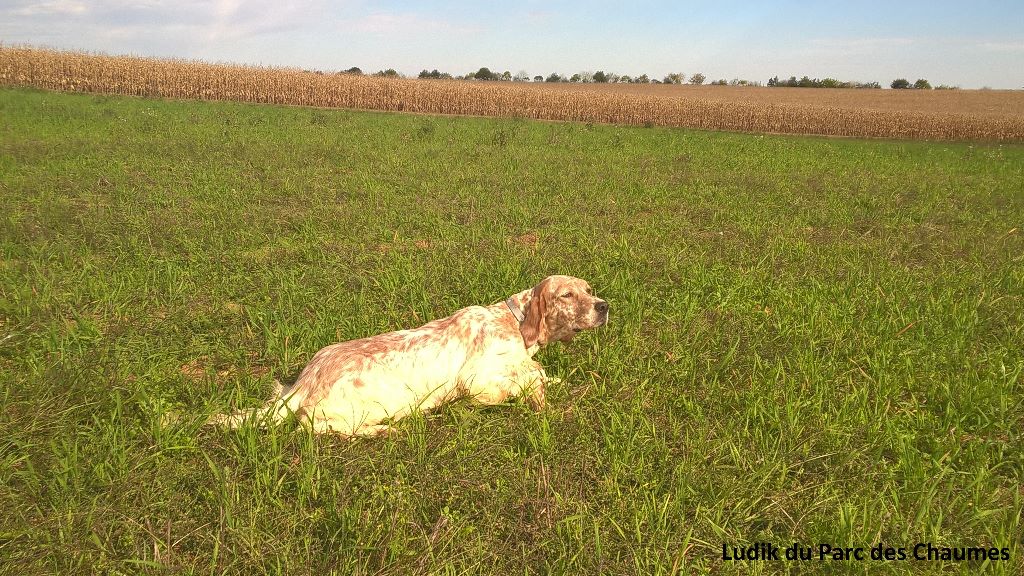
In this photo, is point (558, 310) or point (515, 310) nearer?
point (558, 310)

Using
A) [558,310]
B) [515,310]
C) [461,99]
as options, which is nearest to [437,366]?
[515,310]

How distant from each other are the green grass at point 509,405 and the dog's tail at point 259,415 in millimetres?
101

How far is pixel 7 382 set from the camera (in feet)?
11.1

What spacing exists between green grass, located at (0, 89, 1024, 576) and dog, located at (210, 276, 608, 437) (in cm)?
18

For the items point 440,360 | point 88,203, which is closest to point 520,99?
point 88,203

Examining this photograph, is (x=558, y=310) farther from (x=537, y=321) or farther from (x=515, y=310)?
(x=515, y=310)

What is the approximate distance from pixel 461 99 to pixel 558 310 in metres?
37.7

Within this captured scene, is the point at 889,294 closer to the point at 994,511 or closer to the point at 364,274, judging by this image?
the point at 994,511

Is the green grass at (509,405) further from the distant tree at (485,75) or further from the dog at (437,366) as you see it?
the distant tree at (485,75)

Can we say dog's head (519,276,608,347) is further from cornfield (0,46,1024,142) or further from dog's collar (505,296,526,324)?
cornfield (0,46,1024,142)

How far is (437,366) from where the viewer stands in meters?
3.58

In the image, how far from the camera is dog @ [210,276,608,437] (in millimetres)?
3270

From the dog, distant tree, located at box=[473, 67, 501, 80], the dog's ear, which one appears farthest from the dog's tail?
distant tree, located at box=[473, 67, 501, 80]

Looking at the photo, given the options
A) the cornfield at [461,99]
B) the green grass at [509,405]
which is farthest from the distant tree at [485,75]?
the green grass at [509,405]
